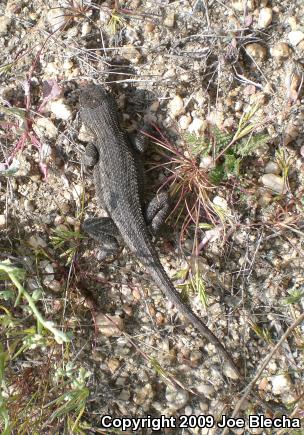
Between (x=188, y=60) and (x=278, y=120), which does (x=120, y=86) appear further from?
(x=278, y=120)

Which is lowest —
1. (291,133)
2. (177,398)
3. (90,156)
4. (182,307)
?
(177,398)

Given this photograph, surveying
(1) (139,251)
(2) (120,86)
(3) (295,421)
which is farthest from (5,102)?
(3) (295,421)

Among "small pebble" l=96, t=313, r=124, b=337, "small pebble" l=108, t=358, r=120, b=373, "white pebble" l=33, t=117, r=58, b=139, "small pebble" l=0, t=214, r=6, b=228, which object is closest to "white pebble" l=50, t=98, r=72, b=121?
"white pebble" l=33, t=117, r=58, b=139

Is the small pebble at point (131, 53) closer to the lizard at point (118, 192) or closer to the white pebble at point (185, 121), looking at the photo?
the lizard at point (118, 192)

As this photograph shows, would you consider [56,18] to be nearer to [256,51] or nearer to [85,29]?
[85,29]

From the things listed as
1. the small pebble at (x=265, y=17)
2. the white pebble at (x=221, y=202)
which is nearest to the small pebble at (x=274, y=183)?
the white pebble at (x=221, y=202)

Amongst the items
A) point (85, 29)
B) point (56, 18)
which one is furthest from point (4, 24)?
point (85, 29)

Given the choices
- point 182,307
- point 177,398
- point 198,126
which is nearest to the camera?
point 182,307
